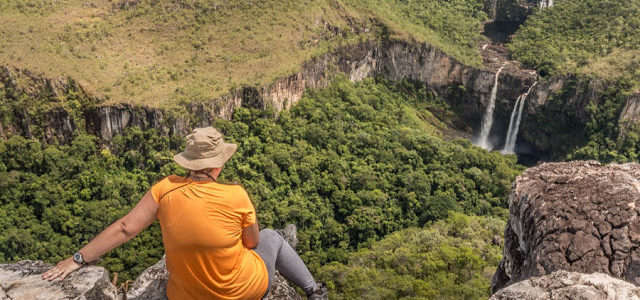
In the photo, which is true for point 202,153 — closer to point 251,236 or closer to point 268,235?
point 251,236

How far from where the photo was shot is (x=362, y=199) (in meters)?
28.7

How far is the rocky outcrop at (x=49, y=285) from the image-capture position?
4.76 m

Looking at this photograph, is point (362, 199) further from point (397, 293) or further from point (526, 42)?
point (526, 42)

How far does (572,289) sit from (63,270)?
15.9 feet

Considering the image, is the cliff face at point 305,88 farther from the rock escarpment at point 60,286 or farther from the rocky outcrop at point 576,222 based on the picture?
the rock escarpment at point 60,286

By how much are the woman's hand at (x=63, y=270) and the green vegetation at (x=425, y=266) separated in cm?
1465

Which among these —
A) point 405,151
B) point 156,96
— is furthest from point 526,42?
point 156,96

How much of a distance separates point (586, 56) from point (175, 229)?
132 feet

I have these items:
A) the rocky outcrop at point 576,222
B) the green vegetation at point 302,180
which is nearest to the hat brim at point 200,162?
the rocky outcrop at point 576,222

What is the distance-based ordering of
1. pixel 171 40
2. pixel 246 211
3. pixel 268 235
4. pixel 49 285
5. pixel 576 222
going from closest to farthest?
pixel 246 211 → pixel 49 285 → pixel 268 235 → pixel 576 222 → pixel 171 40

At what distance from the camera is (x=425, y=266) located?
2089 cm

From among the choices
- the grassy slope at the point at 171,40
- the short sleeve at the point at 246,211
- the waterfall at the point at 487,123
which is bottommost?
the waterfall at the point at 487,123

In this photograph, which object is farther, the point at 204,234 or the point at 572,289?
the point at 572,289

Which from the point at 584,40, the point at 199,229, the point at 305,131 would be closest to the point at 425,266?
the point at 305,131
